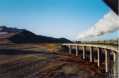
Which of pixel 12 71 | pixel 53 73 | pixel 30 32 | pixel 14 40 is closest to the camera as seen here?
pixel 53 73

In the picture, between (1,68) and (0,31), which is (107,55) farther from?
(0,31)

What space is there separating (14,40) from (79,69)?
93.6 metres

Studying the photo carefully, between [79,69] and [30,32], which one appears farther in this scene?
[30,32]

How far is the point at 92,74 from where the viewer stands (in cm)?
4912

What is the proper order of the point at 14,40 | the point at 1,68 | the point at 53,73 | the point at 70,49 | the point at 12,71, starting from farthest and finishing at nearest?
the point at 14,40
the point at 70,49
the point at 1,68
the point at 12,71
the point at 53,73

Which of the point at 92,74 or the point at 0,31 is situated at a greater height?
the point at 0,31

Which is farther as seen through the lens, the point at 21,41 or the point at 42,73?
the point at 21,41

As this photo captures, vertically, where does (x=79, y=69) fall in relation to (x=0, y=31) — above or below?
below

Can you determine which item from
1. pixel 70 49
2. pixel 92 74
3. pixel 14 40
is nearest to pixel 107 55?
pixel 92 74

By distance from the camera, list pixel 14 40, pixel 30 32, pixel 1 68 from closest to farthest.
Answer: pixel 1 68
pixel 14 40
pixel 30 32

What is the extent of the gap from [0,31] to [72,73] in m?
130

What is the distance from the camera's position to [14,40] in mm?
144000


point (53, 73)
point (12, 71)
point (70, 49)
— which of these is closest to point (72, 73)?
point (53, 73)

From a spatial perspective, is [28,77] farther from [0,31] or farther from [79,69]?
[0,31]
